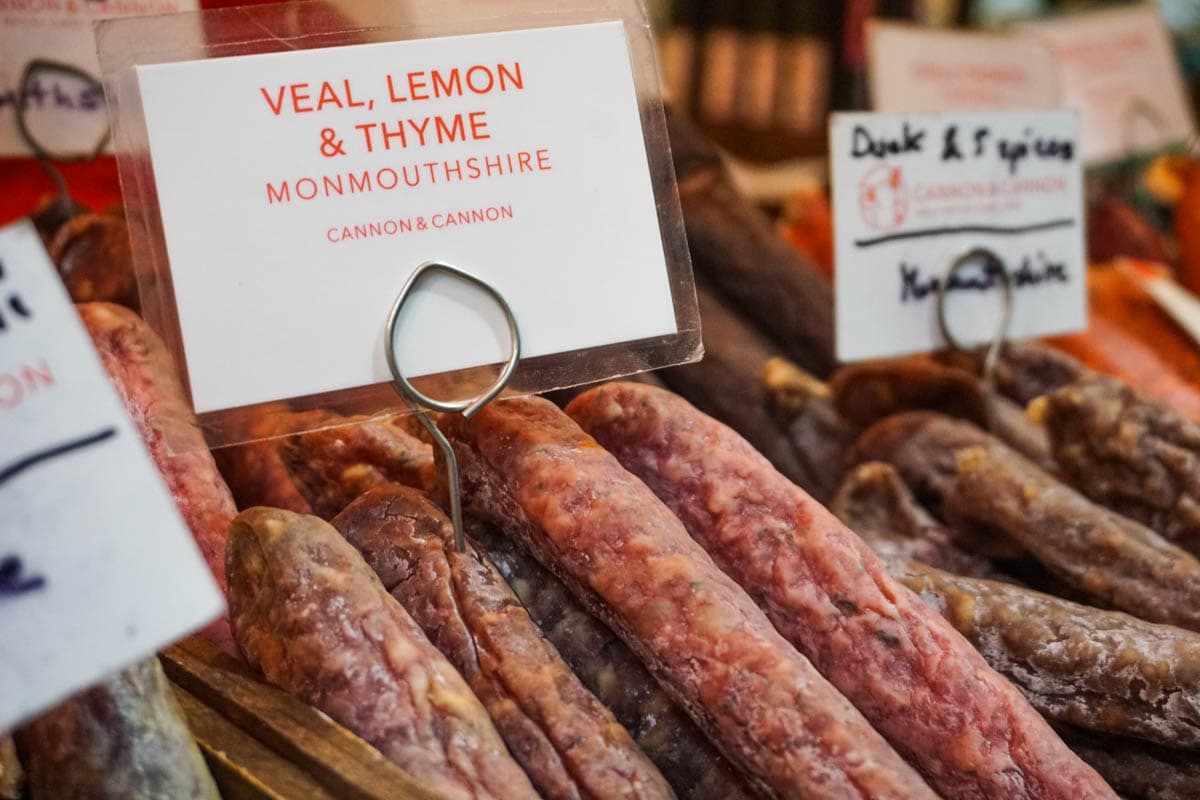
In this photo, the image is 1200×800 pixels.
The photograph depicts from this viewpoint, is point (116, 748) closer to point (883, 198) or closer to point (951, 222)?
point (883, 198)

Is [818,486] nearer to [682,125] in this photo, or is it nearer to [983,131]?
[983,131]

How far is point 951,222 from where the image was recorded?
6.93 feet

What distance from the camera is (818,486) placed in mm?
2139

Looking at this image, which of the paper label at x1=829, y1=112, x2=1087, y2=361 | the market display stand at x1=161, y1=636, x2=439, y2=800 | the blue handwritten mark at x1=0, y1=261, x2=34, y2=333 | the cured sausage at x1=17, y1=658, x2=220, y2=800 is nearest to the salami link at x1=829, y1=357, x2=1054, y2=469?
the paper label at x1=829, y1=112, x2=1087, y2=361

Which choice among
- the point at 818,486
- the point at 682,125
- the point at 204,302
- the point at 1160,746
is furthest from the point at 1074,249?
the point at 204,302

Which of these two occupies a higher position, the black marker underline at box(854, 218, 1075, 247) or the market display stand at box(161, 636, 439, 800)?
the black marker underline at box(854, 218, 1075, 247)

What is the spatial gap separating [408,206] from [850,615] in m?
0.72

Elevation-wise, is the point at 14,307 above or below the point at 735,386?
above

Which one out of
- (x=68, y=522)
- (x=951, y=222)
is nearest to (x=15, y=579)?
(x=68, y=522)

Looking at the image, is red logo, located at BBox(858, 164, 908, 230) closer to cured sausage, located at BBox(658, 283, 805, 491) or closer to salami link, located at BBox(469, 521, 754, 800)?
cured sausage, located at BBox(658, 283, 805, 491)

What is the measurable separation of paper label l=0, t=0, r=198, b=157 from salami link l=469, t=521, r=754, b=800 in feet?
4.11

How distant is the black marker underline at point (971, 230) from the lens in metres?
2.04

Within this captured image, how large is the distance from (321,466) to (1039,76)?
2.47 meters

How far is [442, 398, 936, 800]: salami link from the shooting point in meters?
1.12
